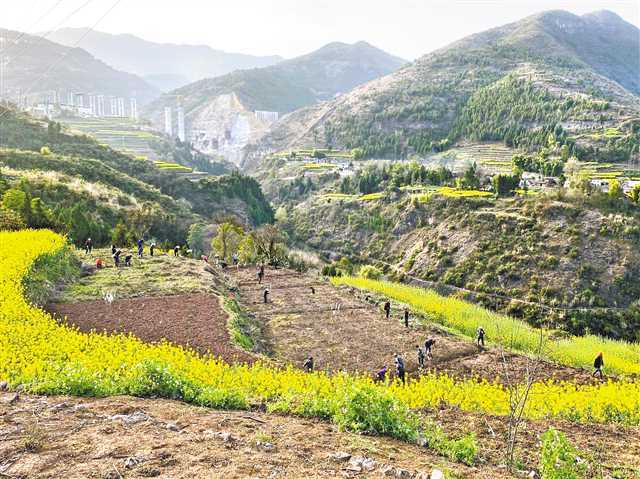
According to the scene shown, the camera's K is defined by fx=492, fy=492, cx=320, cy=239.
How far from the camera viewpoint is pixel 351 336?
20.5 meters

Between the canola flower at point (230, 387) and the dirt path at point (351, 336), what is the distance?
3912 mm

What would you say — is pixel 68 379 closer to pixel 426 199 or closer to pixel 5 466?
pixel 5 466

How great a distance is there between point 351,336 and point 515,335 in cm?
708

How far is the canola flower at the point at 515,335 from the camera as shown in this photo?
70.0ft

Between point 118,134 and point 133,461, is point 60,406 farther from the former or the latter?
point 118,134

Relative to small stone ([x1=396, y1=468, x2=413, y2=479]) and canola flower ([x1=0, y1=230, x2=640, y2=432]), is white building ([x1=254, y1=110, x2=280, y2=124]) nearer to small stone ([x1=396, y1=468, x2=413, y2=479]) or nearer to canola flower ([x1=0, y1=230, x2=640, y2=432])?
canola flower ([x1=0, y1=230, x2=640, y2=432])

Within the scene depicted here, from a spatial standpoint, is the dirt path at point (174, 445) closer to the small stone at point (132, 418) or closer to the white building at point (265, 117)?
the small stone at point (132, 418)

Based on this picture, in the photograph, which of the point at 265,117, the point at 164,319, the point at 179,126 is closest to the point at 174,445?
the point at 164,319

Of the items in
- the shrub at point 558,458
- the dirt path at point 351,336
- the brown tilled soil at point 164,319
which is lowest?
the dirt path at point 351,336

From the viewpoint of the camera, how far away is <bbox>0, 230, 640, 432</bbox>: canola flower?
827 cm

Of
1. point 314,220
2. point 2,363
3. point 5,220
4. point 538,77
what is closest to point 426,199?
point 314,220

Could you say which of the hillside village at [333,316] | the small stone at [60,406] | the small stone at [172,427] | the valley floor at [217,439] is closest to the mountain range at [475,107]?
the hillside village at [333,316]

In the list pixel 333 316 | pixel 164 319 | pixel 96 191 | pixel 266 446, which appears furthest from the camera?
pixel 96 191

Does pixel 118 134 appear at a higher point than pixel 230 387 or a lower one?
higher
